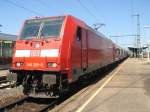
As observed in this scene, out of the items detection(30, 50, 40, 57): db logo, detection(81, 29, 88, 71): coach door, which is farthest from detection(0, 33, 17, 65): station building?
detection(30, 50, 40, 57): db logo

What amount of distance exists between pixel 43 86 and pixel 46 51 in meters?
1.32

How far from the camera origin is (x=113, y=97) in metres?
12.5

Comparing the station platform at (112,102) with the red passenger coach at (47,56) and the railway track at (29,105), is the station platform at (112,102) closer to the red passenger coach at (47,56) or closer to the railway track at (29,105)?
the railway track at (29,105)

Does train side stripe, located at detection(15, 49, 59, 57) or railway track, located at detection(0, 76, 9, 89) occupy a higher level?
train side stripe, located at detection(15, 49, 59, 57)

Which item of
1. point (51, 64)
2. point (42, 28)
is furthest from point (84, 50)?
point (51, 64)

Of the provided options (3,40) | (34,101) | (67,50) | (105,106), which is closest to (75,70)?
(67,50)

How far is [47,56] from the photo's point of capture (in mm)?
12344

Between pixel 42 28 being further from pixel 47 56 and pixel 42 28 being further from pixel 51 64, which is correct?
pixel 51 64

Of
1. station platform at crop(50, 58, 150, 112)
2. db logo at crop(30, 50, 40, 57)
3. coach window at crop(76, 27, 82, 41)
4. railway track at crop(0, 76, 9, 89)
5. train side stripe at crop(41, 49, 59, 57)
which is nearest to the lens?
station platform at crop(50, 58, 150, 112)

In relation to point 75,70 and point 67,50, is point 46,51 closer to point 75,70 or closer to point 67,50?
point 67,50

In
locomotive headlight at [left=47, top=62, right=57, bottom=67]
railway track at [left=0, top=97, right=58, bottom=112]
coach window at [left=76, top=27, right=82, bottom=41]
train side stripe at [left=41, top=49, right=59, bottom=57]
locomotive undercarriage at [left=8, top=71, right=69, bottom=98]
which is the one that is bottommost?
railway track at [left=0, top=97, right=58, bottom=112]

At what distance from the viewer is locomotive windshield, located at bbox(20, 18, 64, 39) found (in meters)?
13.0

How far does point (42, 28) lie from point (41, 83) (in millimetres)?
2425

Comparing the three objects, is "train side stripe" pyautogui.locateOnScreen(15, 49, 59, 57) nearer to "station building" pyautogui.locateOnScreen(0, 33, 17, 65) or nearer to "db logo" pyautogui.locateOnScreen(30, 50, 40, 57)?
"db logo" pyautogui.locateOnScreen(30, 50, 40, 57)
